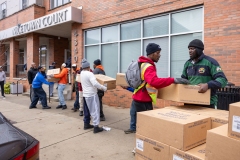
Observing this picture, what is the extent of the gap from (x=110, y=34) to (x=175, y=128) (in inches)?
257

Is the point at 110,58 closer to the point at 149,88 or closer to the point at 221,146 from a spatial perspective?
the point at 149,88

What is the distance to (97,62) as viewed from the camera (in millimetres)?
5898

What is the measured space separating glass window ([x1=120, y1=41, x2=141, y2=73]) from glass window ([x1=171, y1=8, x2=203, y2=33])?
1.44 m

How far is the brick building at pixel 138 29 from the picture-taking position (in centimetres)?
503

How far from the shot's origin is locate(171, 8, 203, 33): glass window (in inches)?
219

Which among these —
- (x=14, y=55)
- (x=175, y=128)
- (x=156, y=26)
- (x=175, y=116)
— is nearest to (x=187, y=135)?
(x=175, y=128)

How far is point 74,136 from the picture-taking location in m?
4.38

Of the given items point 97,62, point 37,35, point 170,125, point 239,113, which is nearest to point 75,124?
point 97,62

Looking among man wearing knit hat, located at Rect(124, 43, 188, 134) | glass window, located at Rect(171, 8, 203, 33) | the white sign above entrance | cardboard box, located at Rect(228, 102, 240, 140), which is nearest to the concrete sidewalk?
man wearing knit hat, located at Rect(124, 43, 188, 134)

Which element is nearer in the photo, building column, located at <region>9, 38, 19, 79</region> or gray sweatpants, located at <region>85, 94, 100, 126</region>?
gray sweatpants, located at <region>85, 94, 100, 126</region>

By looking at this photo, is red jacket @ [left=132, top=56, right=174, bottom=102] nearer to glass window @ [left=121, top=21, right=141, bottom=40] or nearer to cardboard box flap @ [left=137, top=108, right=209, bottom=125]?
cardboard box flap @ [left=137, top=108, right=209, bottom=125]

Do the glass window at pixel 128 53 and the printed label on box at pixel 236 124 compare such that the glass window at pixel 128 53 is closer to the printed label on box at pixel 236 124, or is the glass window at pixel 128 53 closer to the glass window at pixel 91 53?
the glass window at pixel 91 53

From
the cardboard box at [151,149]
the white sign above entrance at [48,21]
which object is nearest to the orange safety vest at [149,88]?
the cardboard box at [151,149]

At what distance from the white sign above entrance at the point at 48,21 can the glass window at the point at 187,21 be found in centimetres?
432
